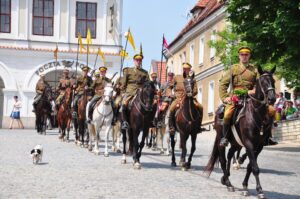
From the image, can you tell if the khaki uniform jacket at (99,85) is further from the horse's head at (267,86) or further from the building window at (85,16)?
the building window at (85,16)

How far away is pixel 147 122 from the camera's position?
1756 cm

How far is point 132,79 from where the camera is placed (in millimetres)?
18219

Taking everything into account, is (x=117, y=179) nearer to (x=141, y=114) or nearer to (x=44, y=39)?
(x=141, y=114)

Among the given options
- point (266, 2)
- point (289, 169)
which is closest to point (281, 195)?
point (289, 169)

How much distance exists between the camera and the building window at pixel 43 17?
160ft

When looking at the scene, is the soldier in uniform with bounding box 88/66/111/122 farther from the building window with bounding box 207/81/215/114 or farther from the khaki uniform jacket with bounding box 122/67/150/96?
the building window with bounding box 207/81/215/114

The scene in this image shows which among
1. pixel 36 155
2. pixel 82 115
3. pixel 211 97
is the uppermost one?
pixel 211 97

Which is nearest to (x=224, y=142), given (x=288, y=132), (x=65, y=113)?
(x=65, y=113)

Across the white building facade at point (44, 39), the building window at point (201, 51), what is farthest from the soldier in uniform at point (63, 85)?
the building window at point (201, 51)

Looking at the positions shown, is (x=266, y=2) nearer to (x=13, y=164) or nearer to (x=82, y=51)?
(x=13, y=164)

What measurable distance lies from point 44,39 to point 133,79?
102 feet

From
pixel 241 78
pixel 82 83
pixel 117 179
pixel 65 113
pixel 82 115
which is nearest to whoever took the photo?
pixel 241 78

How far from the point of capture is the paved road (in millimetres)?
12180

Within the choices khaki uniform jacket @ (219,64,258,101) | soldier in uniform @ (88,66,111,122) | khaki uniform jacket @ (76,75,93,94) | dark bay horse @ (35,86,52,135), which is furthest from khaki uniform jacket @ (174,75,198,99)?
dark bay horse @ (35,86,52,135)
